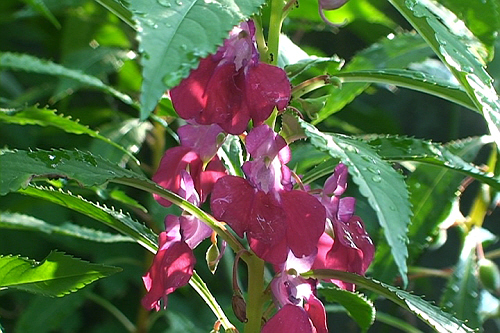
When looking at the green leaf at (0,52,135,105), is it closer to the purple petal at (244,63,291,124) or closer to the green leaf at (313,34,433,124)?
the green leaf at (313,34,433,124)

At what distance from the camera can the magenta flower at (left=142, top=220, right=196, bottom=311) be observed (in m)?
0.55

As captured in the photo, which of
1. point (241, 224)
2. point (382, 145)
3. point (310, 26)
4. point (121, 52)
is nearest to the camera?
point (241, 224)

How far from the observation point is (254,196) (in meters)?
0.52

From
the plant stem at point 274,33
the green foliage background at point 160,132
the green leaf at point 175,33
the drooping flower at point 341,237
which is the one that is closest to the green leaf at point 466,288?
the green foliage background at point 160,132

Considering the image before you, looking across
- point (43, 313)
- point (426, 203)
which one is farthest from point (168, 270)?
point (43, 313)

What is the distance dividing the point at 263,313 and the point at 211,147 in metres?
0.14

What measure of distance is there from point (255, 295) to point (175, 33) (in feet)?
0.91

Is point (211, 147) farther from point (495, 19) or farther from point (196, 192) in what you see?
point (495, 19)

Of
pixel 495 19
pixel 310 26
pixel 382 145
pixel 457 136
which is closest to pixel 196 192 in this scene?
pixel 382 145

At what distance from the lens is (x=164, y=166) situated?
0.59 m

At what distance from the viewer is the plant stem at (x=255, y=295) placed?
1.86ft

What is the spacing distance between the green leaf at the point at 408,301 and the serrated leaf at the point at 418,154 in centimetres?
11

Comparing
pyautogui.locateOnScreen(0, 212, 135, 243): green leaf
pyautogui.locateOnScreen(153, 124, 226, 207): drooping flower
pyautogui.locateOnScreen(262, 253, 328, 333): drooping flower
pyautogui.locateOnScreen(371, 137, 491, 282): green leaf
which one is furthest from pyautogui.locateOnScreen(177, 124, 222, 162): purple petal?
pyautogui.locateOnScreen(371, 137, 491, 282): green leaf

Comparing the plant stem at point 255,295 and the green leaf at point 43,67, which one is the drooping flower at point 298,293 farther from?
the green leaf at point 43,67
